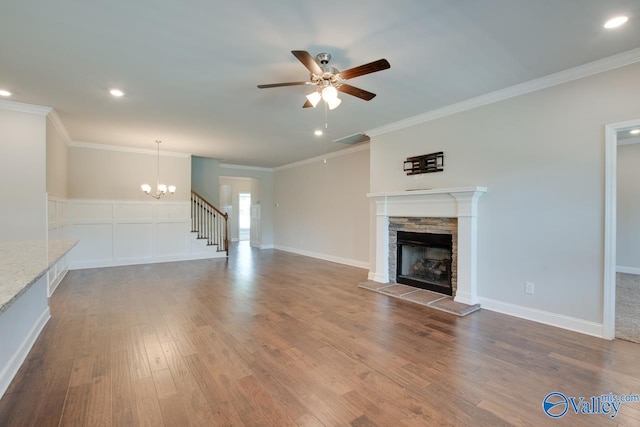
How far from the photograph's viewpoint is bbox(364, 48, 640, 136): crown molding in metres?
2.90

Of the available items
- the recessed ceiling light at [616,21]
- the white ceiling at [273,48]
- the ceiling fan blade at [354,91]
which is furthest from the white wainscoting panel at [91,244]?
the recessed ceiling light at [616,21]

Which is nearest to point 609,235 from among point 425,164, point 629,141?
point 425,164

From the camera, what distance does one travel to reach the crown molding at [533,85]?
2.90m

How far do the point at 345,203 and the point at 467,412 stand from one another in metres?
5.56

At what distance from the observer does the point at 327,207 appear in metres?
7.88

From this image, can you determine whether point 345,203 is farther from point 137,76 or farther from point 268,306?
point 137,76

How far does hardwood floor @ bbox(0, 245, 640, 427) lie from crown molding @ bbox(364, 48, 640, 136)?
9.10 feet

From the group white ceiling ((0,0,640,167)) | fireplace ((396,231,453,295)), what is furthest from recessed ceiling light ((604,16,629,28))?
fireplace ((396,231,453,295))

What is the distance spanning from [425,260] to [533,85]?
286cm

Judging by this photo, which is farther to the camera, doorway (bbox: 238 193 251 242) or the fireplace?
doorway (bbox: 238 193 251 242)

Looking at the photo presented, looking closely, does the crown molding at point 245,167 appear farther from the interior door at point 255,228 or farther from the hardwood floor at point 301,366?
the hardwood floor at point 301,366

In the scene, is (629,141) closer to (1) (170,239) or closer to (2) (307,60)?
(2) (307,60)

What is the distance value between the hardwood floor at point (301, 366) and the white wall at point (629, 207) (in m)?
4.39

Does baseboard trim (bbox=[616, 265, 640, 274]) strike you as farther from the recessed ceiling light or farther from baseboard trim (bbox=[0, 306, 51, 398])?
baseboard trim (bbox=[0, 306, 51, 398])
